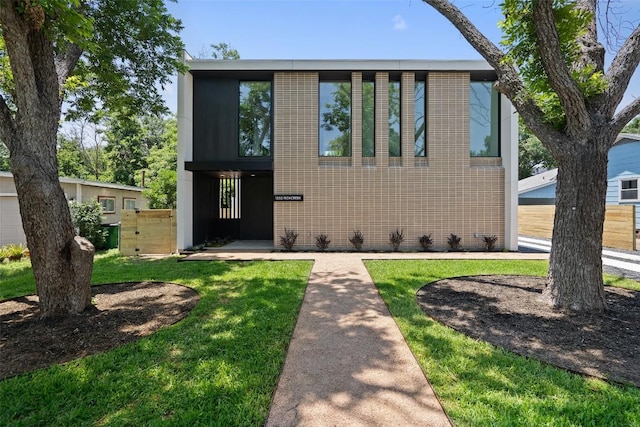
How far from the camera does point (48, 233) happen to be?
3936mm

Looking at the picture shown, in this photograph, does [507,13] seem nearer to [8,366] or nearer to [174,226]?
[8,366]

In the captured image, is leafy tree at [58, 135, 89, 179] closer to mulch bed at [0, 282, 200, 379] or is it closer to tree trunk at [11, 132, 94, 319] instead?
mulch bed at [0, 282, 200, 379]

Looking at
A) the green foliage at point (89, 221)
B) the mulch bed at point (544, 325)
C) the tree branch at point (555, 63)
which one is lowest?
the mulch bed at point (544, 325)

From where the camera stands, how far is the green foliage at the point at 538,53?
413 cm

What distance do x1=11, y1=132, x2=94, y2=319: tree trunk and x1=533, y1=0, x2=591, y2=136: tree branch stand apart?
6771 mm

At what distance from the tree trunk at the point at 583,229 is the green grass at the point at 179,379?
3993mm

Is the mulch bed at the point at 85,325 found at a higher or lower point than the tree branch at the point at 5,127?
lower

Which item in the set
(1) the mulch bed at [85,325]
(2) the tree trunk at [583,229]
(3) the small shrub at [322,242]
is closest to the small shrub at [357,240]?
(3) the small shrub at [322,242]

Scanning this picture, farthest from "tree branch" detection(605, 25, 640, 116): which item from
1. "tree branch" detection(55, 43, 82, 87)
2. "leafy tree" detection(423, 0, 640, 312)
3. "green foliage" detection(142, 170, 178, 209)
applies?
"green foliage" detection(142, 170, 178, 209)

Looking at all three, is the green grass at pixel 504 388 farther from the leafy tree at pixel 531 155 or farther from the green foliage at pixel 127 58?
the leafy tree at pixel 531 155

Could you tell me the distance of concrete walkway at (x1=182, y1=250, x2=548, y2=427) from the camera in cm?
224

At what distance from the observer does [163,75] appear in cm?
912

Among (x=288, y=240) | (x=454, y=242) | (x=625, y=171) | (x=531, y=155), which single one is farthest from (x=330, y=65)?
(x=531, y=155)

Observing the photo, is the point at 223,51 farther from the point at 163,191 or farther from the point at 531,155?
the point at 531,155
